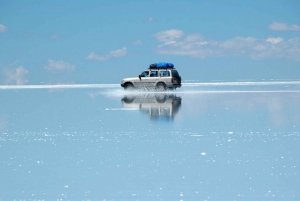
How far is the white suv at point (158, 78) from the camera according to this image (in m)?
43.1

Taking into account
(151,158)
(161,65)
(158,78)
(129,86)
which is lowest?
(151,158)

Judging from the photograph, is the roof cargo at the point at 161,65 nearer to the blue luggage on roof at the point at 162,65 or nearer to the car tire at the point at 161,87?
the blue luggage on roof at the point at 162,65

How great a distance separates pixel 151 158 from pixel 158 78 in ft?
104

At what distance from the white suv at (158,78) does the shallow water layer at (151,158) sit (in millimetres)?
22354

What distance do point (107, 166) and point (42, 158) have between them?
5.75 ft

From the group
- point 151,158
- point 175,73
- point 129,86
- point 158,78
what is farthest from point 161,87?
point 151,158

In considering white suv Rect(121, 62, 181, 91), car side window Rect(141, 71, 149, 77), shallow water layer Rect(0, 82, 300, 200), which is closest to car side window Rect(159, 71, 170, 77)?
white suv Rect(121, 62, 181, 91)

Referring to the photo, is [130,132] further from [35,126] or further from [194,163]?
[194,163]

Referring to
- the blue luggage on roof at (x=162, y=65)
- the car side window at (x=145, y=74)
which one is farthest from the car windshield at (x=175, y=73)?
the car side window at (x=145, y=74)

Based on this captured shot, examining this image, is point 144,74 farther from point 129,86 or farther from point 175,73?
point 175,73

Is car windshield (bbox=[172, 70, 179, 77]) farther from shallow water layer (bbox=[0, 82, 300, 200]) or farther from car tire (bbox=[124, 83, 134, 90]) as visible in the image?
shallow water layer (bbox=[0, 82, 300, 200])

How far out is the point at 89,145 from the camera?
1367 cm

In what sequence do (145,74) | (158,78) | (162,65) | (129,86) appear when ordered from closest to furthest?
(158,78) < (145,74) < (162,65) < (129,86)

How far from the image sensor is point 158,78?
142 feet
